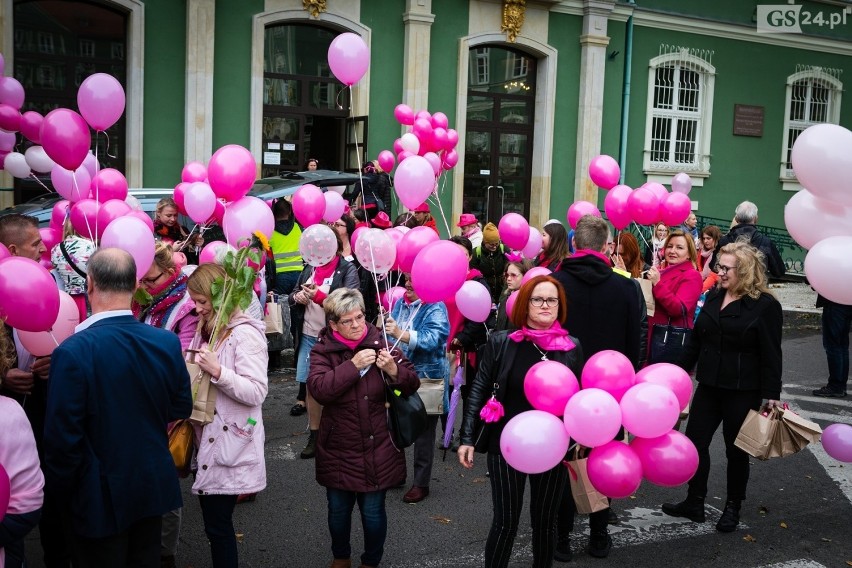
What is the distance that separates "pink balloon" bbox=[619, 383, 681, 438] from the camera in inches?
148

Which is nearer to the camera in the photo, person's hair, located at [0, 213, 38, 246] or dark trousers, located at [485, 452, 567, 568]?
dark trousers, located at [485, 452, 567, 568]

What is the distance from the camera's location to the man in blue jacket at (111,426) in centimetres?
306

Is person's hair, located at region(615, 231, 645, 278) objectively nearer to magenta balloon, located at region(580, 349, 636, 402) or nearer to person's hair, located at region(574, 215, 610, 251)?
person's hair, located at region(574, 215, 610, 251)

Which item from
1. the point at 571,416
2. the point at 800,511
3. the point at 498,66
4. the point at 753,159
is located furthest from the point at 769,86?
the point at 571,416

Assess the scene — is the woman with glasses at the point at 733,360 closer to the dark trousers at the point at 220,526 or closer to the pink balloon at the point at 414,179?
the pink balloon at the point at 414,179

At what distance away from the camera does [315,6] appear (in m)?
15.3

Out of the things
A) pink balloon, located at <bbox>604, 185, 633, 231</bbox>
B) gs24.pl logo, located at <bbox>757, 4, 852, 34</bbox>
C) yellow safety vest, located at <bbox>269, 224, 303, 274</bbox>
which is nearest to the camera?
pink balloon, located at <bbox>604, 185, 633, 231</bbox>

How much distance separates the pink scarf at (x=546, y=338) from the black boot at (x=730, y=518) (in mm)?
1963

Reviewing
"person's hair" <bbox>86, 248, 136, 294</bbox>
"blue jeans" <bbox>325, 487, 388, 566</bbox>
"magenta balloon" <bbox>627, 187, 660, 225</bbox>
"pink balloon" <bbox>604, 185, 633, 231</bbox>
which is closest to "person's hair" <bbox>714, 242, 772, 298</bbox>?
"magenta balloon" <bbox>627, 187, 660, 225</bbox>

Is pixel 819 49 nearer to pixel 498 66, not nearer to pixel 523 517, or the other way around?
pixel 498 66

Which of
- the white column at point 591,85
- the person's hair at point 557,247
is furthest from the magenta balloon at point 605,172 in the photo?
the white column at point 591,85

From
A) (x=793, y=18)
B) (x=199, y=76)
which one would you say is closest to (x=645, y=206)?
(x=199, y=76)

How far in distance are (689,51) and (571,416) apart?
17.2 m

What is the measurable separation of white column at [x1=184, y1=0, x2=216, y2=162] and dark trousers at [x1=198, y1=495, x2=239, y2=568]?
36.6 feet
